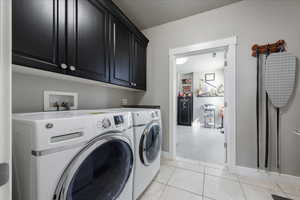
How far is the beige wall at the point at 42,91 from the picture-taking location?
95 cm

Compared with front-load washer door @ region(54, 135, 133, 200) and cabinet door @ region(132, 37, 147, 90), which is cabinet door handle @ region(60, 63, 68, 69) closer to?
front-load washer door @ region(54, 135, 133, 200)

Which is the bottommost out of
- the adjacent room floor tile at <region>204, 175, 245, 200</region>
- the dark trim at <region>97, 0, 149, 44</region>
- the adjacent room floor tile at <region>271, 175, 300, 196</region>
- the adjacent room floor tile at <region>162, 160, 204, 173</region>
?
the adjacent room floor tile at <region>162, 160, 204, 173</region>

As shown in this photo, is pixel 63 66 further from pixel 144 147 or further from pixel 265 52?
pixel 265 52

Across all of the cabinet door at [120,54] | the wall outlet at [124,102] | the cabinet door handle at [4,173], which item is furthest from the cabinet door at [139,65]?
the cabinet door handle at [4,173]

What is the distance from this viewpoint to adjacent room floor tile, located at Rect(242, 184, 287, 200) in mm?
1213

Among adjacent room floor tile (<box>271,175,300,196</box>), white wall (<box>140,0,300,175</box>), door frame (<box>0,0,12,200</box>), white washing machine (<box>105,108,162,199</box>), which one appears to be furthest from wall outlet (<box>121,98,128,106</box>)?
adjacent room floor tile (<box>271,175,300,196</box>)

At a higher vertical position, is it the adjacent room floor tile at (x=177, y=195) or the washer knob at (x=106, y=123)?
the washer knob at (x=106, y=123)

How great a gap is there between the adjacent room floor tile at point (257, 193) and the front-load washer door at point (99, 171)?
131 centimetres

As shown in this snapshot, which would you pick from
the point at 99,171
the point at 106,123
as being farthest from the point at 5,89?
the point at 99,171

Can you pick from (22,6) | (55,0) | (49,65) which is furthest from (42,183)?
(55,0)

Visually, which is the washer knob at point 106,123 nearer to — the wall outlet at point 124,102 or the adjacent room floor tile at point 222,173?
the wall outlet at point 124,102

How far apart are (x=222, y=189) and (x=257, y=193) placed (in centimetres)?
34

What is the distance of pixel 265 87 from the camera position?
58.4 inches

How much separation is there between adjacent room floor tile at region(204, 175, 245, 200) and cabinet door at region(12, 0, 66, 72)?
1.89m
